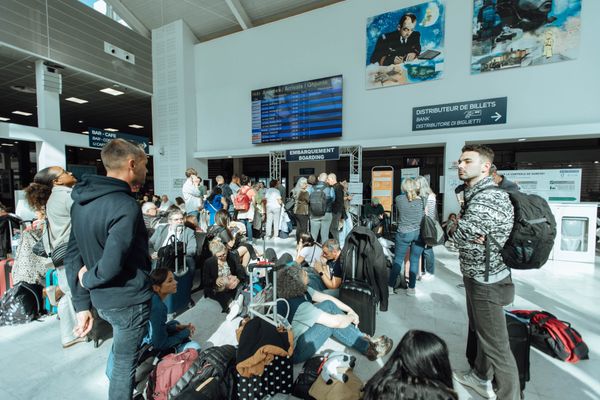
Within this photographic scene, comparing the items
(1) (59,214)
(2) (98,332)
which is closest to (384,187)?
(2) (98,332)

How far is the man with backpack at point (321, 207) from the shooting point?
5.34 meters

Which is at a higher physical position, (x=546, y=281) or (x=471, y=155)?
(x=471, y=155)

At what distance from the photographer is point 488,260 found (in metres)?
1.67

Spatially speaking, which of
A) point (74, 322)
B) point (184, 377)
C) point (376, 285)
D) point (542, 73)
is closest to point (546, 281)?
point (376, 285)

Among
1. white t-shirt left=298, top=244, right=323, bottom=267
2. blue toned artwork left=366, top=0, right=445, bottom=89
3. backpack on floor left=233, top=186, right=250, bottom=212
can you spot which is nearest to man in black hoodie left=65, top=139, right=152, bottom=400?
white t-shirt left=298, top=244, right=323, bottom=267

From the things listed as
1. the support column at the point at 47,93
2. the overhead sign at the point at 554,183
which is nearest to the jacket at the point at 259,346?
the overhead sign at the point at 554,183

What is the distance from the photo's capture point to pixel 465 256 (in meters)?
1.80

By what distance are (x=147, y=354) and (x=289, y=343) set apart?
1.04m

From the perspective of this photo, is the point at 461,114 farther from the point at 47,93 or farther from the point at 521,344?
the point at 47,93

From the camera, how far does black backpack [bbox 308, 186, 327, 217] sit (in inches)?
209

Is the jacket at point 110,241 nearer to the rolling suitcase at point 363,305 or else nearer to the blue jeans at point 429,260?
the rolling suitcase at point 363,305

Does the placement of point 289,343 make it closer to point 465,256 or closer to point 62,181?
point 465,256

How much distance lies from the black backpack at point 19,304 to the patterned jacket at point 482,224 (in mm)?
4161

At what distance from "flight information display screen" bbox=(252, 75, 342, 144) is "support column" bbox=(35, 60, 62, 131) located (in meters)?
6.01
